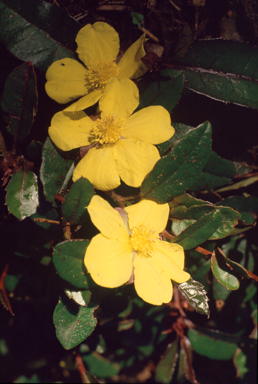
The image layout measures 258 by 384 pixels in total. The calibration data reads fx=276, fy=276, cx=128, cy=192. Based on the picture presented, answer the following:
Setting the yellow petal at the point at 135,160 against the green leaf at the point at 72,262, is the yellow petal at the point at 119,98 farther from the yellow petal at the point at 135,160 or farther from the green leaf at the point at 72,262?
the green leaf at the point at 72,262

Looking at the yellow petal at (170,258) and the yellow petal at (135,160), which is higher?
the yellow petal at (135,160)

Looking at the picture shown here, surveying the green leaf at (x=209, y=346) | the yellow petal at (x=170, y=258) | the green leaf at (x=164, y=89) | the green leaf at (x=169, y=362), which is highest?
the green leaf at (x=164, y=89)

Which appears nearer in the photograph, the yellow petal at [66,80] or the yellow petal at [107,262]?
the yellow petal at [107,262]

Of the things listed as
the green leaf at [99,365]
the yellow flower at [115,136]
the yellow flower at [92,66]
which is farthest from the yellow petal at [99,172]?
the green leaf at [99,365]

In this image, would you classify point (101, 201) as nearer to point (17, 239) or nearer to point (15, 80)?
point (15, 80)

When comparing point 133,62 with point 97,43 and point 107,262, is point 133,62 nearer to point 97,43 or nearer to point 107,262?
point 97,43

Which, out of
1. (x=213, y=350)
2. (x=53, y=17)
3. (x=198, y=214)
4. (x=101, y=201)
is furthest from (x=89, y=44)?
(x=213, y=350)

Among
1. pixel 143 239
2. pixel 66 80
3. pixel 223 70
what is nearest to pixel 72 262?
pixel 143 239
